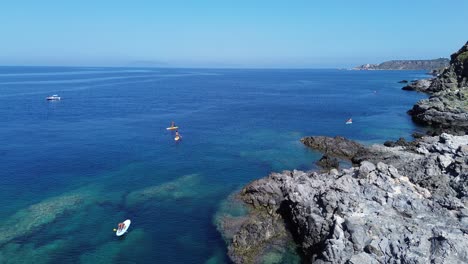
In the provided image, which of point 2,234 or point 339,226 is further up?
point 339,226

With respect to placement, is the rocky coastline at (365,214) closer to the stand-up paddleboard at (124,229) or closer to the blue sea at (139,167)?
the blue sea at (139,167)

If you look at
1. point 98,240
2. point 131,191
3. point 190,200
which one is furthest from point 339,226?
point 131,191

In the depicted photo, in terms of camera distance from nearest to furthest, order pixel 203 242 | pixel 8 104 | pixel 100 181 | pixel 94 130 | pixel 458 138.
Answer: pixel 203 242
pixel 100 181
pixel 458 138
pixel 94 130
pixel 8 104

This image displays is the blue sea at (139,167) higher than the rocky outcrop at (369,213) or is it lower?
lower

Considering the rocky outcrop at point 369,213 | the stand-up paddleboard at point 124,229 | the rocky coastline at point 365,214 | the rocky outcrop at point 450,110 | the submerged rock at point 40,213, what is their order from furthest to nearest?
the rocky outcrop at point 450,110
the submerged rock at point 40,213
the stand-up paddleboard at point 124,229
the rocky coastline at point 365,214
the rocky outcrop at point 369,213

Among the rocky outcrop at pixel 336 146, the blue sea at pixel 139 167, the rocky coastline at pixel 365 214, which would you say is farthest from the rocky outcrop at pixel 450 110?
the rocky coastline at pixel 365 214

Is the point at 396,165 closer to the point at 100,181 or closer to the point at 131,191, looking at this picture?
the point at 131,191
